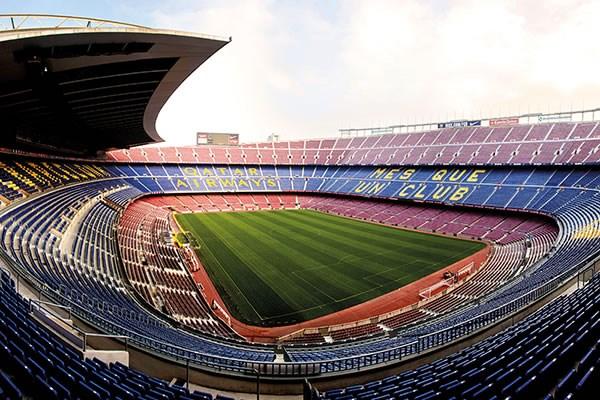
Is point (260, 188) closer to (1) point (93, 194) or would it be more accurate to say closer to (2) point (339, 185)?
(2) point (339, 185)

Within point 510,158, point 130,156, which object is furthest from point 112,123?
point 510,158

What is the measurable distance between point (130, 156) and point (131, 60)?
4951 cm

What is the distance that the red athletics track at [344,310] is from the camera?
16812 mm

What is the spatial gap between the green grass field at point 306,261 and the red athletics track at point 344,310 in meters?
0.48

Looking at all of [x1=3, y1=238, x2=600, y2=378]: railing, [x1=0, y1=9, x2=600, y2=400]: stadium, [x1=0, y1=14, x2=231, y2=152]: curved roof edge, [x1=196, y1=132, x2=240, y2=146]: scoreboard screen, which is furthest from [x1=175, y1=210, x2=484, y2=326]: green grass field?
[x1=196, y1=132, x2=240, y2=146]: scoreboard screen

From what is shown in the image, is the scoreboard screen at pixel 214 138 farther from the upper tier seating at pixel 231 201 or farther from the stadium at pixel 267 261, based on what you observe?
the stadium at pixel 267 261

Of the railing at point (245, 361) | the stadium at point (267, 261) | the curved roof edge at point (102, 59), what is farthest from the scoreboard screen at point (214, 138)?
the railing at point (245, 361)

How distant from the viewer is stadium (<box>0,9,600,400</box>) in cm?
711

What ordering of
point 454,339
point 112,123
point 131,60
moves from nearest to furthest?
point 454,339 → point 131,60 → point 112,123

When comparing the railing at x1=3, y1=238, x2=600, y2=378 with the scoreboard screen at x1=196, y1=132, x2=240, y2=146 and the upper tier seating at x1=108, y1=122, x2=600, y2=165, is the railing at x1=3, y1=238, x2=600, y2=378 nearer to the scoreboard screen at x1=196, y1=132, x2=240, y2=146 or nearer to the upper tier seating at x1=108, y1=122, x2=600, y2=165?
the upper tier seating at x1=108, y1=122, x2=600, y2=165

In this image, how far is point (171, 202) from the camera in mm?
52812

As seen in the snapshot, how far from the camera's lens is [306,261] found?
1077 inches

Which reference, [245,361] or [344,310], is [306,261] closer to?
[344,310]

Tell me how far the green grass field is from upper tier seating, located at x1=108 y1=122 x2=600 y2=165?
1828cm
